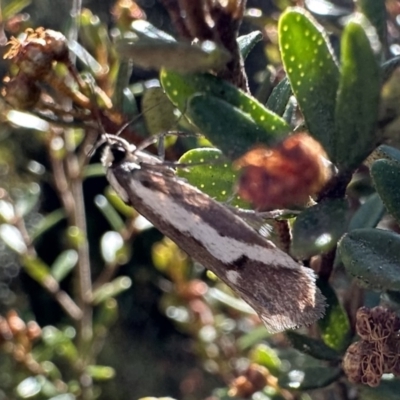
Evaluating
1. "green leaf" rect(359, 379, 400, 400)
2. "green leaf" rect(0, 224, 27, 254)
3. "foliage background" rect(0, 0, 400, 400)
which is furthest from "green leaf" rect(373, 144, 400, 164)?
"green leaf" rect(0, 224, 27, 254)

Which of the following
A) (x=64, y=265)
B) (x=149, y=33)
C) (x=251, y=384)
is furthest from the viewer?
(x=64, y=265)

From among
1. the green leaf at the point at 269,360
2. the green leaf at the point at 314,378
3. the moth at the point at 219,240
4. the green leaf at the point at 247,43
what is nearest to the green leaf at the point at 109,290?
the moth at the point at 219,240

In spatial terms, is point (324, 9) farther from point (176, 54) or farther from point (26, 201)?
point (26, 201)

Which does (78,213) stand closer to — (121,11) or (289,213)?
(121,11)

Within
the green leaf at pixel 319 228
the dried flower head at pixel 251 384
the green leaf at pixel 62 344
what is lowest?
the green leaf at pixel 62 344

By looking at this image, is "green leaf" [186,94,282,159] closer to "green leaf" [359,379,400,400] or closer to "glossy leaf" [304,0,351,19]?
"green leaf" [359,379,400,400]

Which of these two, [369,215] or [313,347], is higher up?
[369,215]

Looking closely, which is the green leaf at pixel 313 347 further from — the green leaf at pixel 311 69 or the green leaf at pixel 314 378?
the green leaf at pixel 311 69

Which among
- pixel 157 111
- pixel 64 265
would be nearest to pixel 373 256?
pixel 157 111
